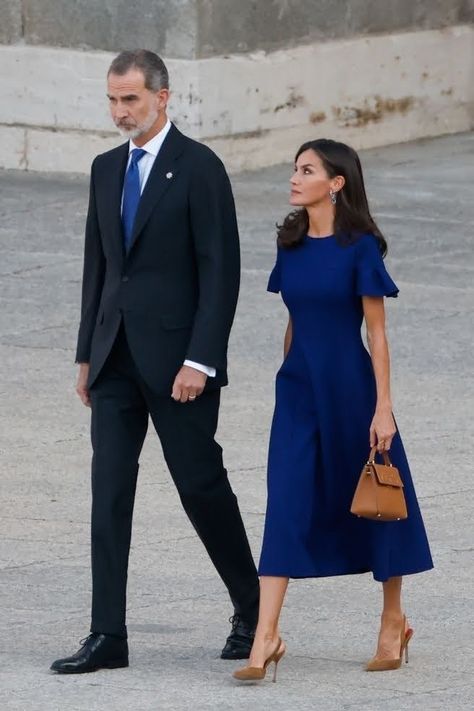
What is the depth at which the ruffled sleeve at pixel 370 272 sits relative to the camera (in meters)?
5.87

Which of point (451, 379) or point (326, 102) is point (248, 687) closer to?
point (451, 379)

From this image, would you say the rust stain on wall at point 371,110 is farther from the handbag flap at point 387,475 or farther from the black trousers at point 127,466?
the handbag flap at point 387,475

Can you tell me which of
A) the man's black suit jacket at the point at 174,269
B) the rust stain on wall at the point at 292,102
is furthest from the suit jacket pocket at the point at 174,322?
the rust stain on wall at the point at 292,102

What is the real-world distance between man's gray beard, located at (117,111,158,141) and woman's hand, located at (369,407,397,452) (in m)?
1.13

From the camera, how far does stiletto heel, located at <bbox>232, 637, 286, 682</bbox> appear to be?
5.79 metres

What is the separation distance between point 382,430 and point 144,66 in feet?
4.35

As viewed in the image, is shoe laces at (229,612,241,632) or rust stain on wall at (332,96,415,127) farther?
rust stain on wall at (332,96,415,127)

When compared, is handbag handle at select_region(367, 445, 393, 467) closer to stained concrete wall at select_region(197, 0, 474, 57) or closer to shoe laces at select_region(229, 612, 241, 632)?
shoe laces at select_region(229, 612, 241, 632)

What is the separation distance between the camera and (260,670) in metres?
5.79

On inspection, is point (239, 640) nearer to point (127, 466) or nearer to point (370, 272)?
point (127, 466)

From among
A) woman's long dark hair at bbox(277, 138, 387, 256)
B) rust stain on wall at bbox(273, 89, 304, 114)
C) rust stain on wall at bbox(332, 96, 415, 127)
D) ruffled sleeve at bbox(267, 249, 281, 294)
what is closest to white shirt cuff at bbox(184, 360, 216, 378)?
ruffled sleeve at bbox(267, 249, 281, 294)

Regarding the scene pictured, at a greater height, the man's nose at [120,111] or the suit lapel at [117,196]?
the man's nose at [120,111]

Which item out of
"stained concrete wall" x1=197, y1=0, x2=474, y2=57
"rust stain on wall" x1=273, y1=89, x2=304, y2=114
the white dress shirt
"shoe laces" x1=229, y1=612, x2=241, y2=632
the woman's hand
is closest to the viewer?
the woman's hand

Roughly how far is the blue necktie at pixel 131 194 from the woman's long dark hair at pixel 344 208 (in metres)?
0.47
